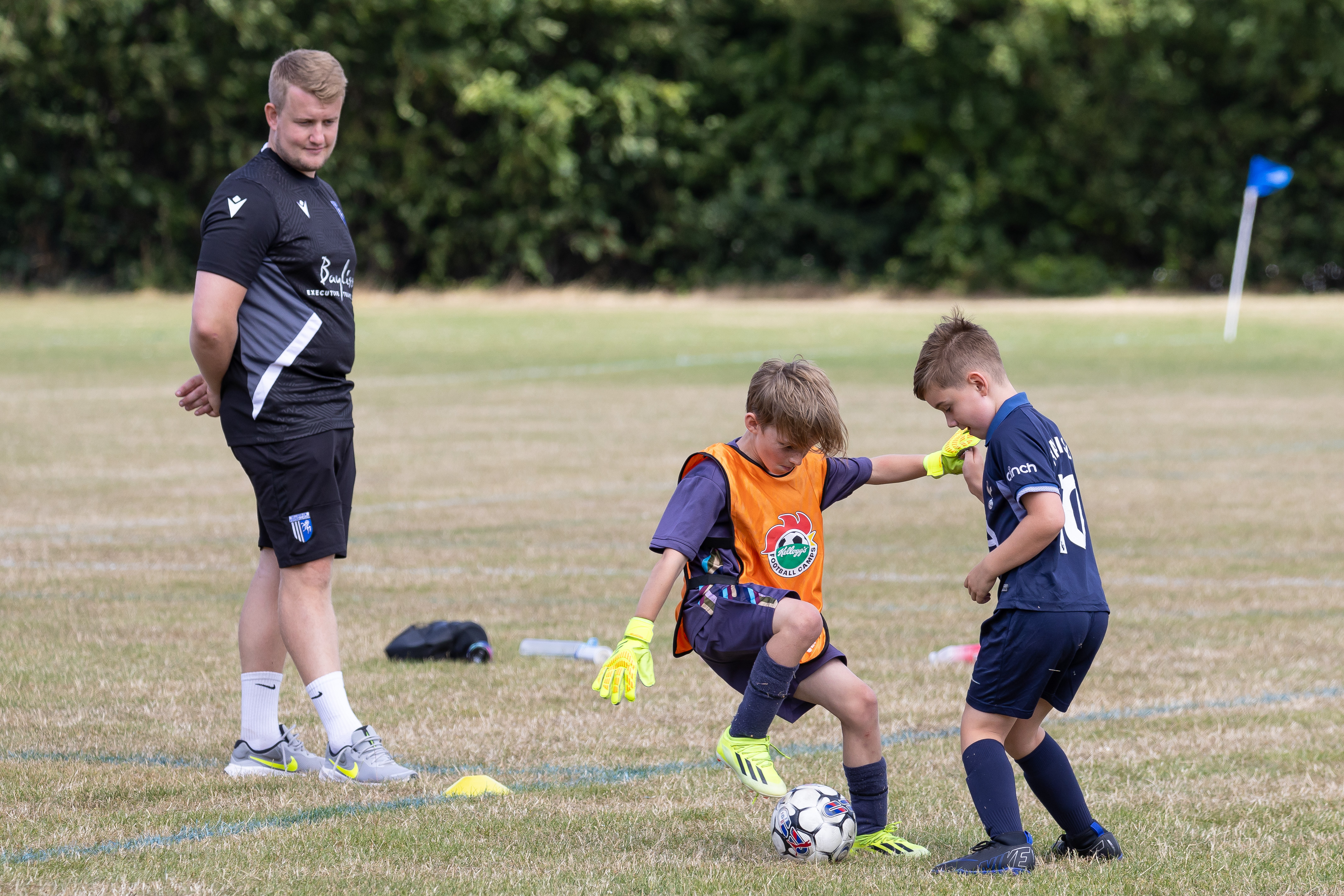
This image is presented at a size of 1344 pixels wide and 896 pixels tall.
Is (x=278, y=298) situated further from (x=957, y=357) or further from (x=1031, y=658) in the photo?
(x=1031, y=658)

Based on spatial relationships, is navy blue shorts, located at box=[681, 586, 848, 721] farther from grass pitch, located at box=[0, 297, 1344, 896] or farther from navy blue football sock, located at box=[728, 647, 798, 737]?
grass pitch, located at box=[0, 297, 1344, 896]

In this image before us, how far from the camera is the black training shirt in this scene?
15.7 feet

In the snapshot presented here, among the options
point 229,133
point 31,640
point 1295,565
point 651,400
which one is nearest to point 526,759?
point 31,640

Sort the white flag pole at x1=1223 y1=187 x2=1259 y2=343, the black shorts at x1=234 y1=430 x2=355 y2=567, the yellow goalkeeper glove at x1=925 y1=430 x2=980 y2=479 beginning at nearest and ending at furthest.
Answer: the yellow goalkeeper glove at x1=925 y1=430 x2=980 y2=479, the black shorts at x1=234 y1=430 x2=355 y2=567, the white flag pole at x1=1223 y1=187 x2=1259 y2=343

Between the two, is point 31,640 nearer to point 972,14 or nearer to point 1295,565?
point 1295,565

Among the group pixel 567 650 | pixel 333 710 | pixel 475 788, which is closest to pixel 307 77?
pixel 333 710

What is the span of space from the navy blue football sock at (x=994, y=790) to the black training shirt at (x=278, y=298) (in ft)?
7.29

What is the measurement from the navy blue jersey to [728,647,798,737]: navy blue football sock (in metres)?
0.62

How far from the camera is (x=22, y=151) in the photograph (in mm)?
45656

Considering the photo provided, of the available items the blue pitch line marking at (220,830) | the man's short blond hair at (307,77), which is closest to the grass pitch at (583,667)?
the blue pitch line marking at (220,830)

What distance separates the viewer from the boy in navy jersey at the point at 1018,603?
13.0ft

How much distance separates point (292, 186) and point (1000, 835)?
2904 millimetres

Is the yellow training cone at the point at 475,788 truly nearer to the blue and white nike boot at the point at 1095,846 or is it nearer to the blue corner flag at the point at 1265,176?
the blue and white nike boot at the point at 1095,846

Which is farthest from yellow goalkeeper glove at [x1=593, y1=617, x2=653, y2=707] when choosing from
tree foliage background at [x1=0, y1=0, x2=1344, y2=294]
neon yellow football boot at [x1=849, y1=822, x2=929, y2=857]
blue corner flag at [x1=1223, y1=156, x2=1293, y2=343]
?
tree foliage background at [x1=0, y1=0, x2=1344, y2=294]
